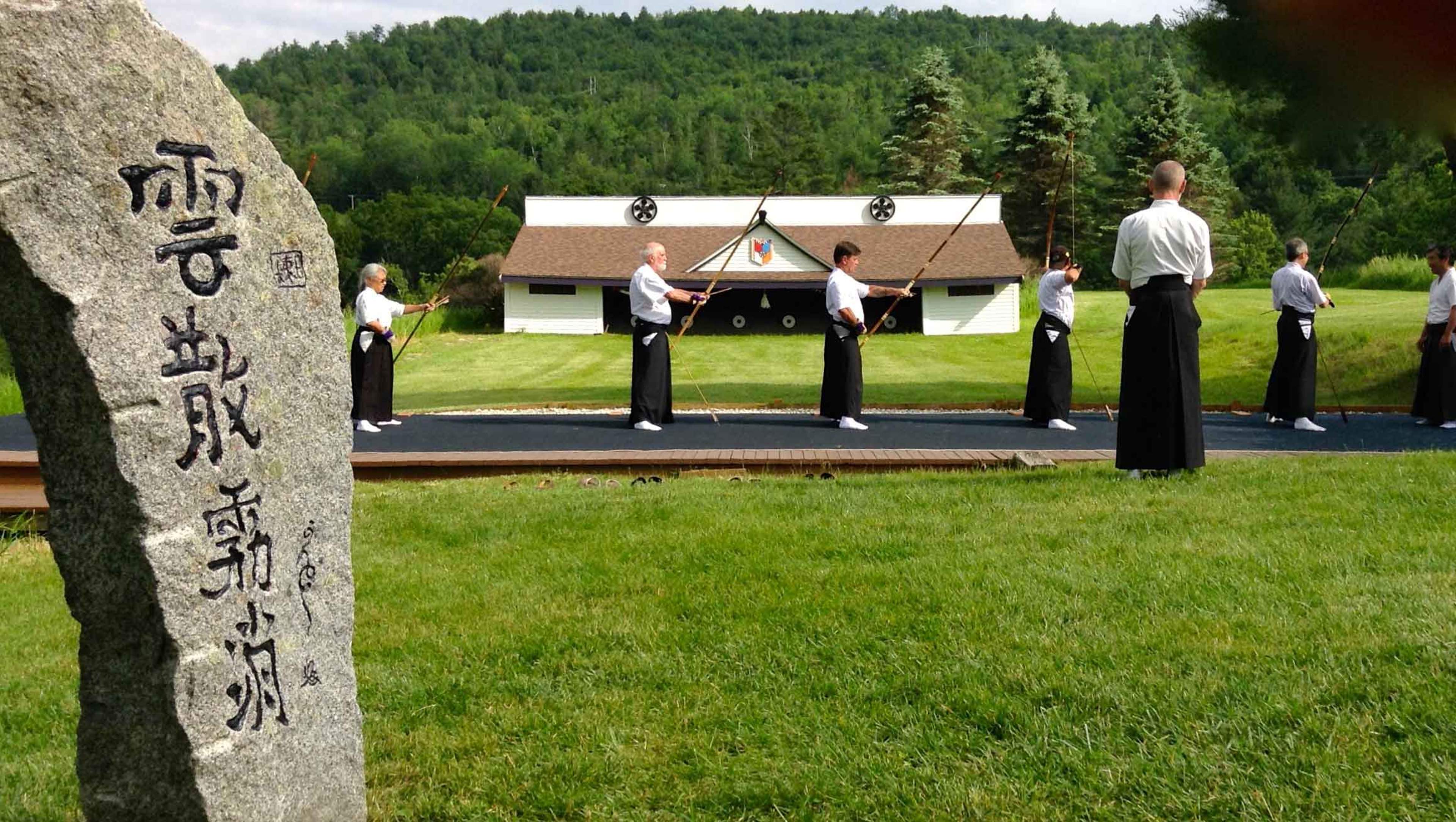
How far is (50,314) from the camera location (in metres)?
2.87

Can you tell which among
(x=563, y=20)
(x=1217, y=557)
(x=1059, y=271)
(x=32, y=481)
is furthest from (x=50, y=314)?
(x=563, y=20)

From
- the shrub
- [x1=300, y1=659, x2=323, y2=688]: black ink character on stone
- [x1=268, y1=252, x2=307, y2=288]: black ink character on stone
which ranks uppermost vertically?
the shrub

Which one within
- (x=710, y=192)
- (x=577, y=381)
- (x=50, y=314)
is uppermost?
(x=710, y=192)

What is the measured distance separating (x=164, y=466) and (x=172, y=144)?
0.79 m

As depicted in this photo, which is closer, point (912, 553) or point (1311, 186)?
point (912, 553)

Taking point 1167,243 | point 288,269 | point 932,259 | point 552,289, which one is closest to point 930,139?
point 552,289

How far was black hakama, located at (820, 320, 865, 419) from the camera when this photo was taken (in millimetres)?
13906

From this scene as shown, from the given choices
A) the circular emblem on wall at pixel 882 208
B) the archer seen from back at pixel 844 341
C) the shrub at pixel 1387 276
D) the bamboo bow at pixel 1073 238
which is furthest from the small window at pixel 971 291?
the archer seen from back at pixel 844 341

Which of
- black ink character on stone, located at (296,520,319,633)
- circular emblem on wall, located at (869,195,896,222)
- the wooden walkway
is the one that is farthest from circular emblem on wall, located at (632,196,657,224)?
black ink character on stone, located at (296,520,319,633)

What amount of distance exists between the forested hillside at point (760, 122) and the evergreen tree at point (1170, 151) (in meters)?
0.16

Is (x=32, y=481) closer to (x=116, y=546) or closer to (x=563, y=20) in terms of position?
(x=116, y=546)

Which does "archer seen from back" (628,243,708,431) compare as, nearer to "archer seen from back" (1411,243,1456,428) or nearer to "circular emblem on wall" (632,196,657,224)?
"archer seen from back" (1411,243,1456,428)

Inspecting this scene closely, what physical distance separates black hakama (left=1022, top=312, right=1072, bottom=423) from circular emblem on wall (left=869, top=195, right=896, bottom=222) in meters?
33.7

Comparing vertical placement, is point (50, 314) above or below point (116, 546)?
above
